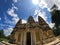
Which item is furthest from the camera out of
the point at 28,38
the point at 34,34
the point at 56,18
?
the point at 56,18

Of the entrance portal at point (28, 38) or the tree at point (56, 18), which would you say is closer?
the entrance portal at point (28, 38)

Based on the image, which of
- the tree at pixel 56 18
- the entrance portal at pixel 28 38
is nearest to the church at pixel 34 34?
the entrance portal at pixel 28 38

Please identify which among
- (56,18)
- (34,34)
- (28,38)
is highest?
(56,18)

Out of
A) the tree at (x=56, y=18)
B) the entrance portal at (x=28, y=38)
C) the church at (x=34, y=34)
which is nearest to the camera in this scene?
the church at (x=34, y=34)

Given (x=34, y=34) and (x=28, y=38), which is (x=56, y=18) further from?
(x=28, y=38)

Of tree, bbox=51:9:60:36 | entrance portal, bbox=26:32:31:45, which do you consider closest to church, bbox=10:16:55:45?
entrance portal, bbox=26:32:31:45

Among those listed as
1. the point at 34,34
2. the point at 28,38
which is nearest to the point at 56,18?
the point at 34,34

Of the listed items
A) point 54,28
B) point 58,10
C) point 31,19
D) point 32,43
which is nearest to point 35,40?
point 32,43

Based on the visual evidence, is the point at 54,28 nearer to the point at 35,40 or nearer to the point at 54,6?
the point at 54,6

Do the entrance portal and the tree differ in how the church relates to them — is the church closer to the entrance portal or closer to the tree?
the entrance portal

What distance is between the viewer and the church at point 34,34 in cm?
2380

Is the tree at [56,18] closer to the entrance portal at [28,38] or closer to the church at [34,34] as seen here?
the church at [34,34]

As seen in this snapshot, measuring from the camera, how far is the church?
23797 mm

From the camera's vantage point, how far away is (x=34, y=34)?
953 inches
